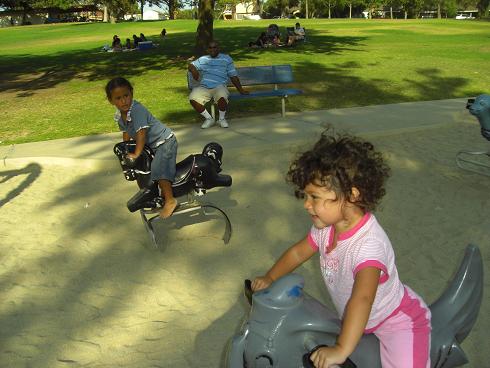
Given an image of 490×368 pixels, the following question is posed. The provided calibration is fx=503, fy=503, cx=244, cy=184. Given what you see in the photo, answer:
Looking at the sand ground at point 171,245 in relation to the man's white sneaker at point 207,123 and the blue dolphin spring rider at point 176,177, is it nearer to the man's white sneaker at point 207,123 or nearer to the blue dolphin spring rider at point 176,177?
the blue dolphin spring rider at point 176,177

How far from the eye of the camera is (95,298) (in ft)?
Answer: 12.5

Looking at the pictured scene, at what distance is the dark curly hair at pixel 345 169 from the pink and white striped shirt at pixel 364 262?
105 mm

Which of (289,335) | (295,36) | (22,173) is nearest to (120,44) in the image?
(295,36)

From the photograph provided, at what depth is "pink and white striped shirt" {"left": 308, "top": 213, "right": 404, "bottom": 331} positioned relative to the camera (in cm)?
181

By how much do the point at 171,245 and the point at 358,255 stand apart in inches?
120

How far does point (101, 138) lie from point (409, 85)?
789 centimetres

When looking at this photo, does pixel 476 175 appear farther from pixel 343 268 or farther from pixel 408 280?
pixel 343 268

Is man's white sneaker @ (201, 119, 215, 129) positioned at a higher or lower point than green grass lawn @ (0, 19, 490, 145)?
lower

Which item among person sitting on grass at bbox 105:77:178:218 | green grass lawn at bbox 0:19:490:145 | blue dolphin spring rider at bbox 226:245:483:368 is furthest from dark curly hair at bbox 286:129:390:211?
green grass lawn at bbox 0:19:490:145

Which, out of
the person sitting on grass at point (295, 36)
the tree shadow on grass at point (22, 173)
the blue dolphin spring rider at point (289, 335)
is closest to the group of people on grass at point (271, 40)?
the person sitting on grass at point (295, 36)

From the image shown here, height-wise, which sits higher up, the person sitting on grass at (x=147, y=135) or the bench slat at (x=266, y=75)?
the bench slat at (x=266, y=75)

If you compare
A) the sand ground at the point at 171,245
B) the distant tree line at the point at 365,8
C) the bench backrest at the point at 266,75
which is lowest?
the sand ground at the point at 171,245

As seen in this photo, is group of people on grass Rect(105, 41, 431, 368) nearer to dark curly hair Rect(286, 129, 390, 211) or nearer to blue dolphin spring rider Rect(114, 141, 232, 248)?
dark curly hair Rect(286, 129, 390, 211)

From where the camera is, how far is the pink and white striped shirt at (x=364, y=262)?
1812 millimetres
